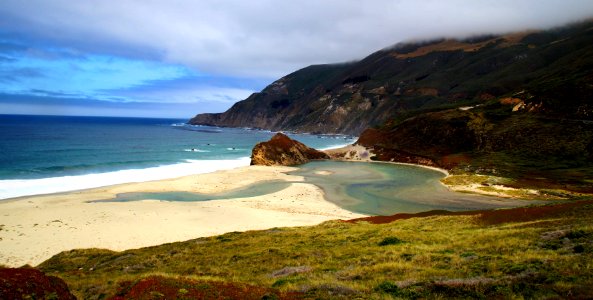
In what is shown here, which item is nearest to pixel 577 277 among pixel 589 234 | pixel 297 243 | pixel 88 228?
pixel 589 234

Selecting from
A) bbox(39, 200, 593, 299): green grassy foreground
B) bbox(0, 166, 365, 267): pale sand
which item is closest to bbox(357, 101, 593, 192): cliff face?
bbox(0, 166, 365, 267): pale sand

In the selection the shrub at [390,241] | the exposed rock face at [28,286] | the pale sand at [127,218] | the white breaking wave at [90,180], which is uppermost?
the exposed rock face at [28,286]

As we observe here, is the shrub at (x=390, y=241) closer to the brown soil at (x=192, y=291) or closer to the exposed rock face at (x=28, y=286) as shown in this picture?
the brown soil at (x=192, y=291)

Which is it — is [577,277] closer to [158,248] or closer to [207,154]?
[158,248]

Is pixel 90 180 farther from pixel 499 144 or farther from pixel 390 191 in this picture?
pixel 499 144

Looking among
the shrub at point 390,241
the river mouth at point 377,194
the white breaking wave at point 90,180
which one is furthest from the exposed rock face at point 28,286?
the white breaking wave at point 90,180

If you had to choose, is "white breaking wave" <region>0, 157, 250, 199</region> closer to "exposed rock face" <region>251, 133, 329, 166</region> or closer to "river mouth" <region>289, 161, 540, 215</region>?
"exposed rock face" <region>251, 133, 329, 166</region>

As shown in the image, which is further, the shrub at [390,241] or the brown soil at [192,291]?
the shrub at [390,241]
